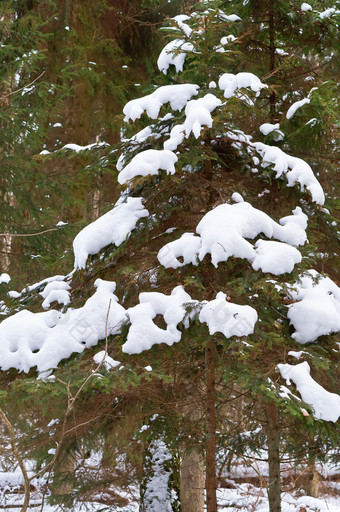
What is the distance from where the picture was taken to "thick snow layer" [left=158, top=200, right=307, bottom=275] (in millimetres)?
3595

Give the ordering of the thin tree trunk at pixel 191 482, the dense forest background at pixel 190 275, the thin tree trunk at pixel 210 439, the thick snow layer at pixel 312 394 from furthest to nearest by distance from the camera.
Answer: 1. the thin tree trunk at pixel 191 482
2. the thin tree trunk at pixel 210 439
3. the dense forest background at pixel 190 275
4. the thick snow layer at pixel 312 394

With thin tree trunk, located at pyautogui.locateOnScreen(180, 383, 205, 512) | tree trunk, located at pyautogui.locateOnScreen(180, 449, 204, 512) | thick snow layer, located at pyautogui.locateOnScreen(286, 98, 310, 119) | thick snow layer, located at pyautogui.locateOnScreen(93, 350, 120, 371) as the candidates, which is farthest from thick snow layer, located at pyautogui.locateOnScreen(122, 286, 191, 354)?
tree trunk, located at pyautogui.locateOnScreen(180, 449, 204, 512)

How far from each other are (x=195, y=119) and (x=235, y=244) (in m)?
1.02

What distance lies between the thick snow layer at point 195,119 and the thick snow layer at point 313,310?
141 centimetres

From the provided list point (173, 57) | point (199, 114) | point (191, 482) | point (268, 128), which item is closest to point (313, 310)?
point (199, 114)

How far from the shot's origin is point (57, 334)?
3.97 metres

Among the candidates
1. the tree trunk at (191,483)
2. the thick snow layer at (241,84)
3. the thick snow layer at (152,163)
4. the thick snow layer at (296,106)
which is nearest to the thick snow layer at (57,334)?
the thick snow layer at (152,163)

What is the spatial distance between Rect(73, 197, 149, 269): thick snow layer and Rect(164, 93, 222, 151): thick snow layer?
59 centimetres

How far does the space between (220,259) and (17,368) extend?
1865 millimetres

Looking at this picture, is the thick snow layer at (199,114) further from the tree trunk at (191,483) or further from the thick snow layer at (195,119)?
the tree trunk at (191,483)

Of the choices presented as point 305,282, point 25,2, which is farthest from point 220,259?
point 25,2

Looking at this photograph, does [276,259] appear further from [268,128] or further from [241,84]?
[268,128]

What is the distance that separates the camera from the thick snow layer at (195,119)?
12.5 feet

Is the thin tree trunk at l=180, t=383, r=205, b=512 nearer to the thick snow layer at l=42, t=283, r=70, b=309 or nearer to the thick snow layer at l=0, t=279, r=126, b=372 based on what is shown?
the thick snow layer at l=42, t=283, r=70, b=309
